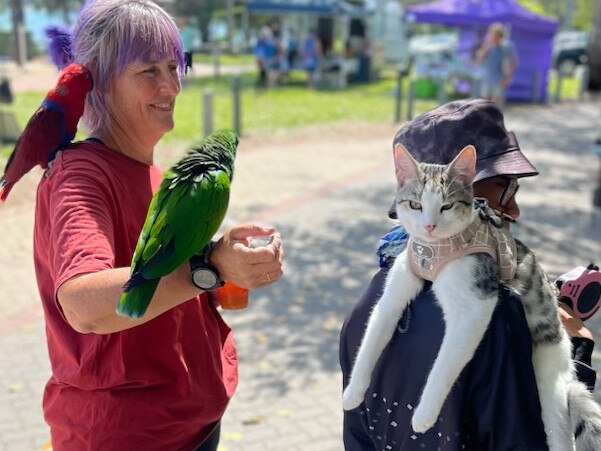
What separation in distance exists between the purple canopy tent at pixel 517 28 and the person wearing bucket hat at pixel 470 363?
19.7 metres

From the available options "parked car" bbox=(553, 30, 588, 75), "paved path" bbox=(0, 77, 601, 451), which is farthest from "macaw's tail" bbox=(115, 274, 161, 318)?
"parked car" bbox=(553, 30, 588, 75)

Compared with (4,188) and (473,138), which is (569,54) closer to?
(473,138)

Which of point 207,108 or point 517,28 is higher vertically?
point 517,28

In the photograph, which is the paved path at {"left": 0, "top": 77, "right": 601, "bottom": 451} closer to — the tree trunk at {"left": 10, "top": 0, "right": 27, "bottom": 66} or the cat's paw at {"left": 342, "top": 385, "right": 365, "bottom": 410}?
the cat's paw at {"left": 342, "top": 385, "right": 365, "bottom": 410}

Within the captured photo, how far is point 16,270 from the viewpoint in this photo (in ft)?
23.5

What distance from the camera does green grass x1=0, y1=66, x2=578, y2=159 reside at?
16.2 meters

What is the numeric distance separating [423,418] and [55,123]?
4.65 feet

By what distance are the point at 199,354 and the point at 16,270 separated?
5.60 meters

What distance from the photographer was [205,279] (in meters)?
1.73

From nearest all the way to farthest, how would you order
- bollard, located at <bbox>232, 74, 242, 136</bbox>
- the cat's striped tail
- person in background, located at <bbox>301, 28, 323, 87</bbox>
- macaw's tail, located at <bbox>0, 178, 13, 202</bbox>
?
the cat's striped tail, macaw's tail, located at <bbox>0, 178, 13, 202</bbox>, bollard, located at <bbox>232, 74, 242, 136</bbox>, person in background, located at <bbox>301, 28, 323, 87</bbox>

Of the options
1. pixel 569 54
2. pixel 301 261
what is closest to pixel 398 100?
pixel 301 261

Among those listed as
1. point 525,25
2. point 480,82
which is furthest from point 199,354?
point 525,25

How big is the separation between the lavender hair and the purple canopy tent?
19.7 m

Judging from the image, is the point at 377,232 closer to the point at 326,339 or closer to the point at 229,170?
the point at 326,339
